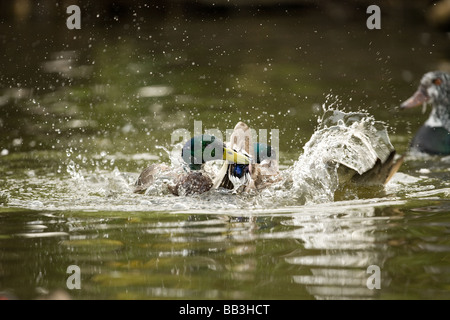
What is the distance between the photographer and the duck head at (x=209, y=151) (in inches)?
188

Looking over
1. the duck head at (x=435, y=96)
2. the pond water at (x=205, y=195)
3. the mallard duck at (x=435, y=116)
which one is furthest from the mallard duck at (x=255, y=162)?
the duck head at (x=435, y=96)

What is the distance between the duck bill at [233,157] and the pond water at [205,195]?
0.28 metres

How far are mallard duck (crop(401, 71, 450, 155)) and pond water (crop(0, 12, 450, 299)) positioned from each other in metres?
0.22

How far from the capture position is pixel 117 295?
3.38 metres

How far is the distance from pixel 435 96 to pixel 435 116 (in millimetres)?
327

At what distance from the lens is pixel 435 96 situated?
777 centimetres

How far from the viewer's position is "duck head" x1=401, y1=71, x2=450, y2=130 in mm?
7582

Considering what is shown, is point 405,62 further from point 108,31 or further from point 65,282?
point 65,282

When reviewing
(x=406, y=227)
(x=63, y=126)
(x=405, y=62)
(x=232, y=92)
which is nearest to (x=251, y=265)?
(x=406, y=227)

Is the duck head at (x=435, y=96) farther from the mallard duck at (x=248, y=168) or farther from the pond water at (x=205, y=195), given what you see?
the mallard duck at (x=248, y=168)
